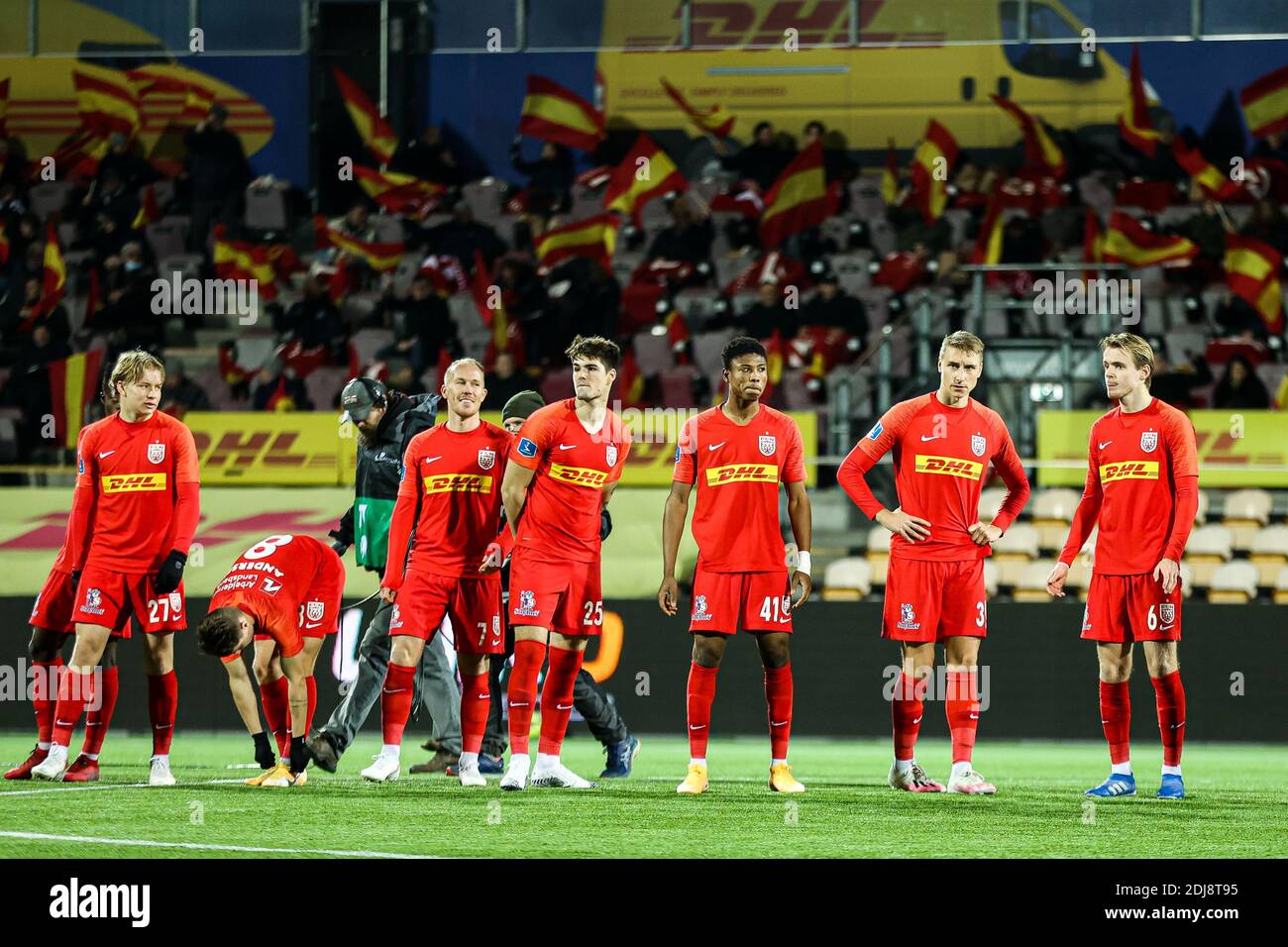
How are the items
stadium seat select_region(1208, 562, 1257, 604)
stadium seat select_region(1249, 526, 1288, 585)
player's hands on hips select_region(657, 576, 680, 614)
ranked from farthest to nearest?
stadium seat select_region(1249, 526, 1288, 585) → stadium seat select_region(1208, 562, 1257, 604) → player's hands on hips select_region(657, 576, 680, 614)

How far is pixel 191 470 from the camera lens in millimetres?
8984

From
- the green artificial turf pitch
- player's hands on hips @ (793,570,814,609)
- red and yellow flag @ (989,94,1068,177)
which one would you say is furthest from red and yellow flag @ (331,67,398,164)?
player's hands on hips @ (793,570,814,609)

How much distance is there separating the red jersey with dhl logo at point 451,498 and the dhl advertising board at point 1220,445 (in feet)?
24.5

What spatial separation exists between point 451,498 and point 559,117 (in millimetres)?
12734

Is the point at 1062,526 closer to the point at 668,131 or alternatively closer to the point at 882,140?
the point at 882,140

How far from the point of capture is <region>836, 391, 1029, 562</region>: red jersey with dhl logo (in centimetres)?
855

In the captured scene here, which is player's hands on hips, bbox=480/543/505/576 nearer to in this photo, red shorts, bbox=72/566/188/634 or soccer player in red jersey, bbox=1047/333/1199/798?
red shorts, bbox=72/566/188/634

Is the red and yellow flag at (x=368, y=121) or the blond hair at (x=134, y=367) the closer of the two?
the blond hair at (x=134, y=367)

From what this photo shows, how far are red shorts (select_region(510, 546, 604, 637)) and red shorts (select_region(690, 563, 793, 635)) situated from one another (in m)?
0.52

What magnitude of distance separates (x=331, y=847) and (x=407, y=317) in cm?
1207

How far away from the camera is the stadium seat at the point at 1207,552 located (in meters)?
15.4

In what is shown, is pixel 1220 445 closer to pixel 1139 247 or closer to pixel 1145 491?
pixel 1139 247

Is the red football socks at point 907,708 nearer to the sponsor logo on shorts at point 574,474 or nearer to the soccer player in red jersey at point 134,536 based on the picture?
the sponsor logo on shorts at point 574,474

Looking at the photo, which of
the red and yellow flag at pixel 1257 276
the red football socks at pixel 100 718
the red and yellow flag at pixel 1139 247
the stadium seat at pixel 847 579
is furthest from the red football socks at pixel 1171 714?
the red and yellow flag at pixel 1139 247
